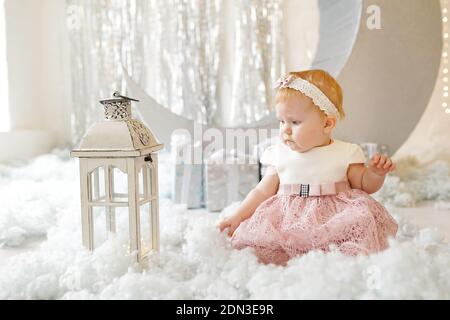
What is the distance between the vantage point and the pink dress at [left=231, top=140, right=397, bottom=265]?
33.3 inches

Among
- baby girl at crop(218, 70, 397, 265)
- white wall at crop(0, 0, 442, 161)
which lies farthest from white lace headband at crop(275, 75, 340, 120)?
white wall at crop(0, 0, 442, 161)

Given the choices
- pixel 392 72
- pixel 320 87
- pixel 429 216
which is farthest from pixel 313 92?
pixel 392 72

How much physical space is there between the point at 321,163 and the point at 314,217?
11 cm

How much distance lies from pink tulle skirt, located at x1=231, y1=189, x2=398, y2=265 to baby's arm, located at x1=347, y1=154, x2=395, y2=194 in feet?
0.08

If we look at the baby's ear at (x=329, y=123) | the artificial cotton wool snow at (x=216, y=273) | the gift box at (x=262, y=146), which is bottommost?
the artificial cotton wool snow at (x=216, y=273)

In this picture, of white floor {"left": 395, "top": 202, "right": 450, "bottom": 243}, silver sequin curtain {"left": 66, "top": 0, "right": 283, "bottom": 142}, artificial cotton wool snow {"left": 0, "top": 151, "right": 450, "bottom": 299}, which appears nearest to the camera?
artificial cotton wool snow {"left": 0, "top": 151, "right": 450, "bottom": 299}

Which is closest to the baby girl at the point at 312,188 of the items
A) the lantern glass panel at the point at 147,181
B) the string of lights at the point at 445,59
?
the lantern glass panel at the point at 147,181

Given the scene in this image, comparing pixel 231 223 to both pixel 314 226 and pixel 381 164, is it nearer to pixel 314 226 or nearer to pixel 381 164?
pixel 314 226

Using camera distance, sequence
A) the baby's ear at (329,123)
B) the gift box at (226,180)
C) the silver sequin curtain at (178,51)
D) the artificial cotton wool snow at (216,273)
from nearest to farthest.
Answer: the artificial cotton wool snow at (216,273)
the baby's ear at (329,123)
the gift box at (226,180)
the silver sequin curtain at (178,51)

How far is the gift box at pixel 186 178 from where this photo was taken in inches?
63.5

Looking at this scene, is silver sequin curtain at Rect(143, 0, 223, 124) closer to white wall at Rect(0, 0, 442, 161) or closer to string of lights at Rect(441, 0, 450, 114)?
white wall at Rect(0, 0, 442, 161)

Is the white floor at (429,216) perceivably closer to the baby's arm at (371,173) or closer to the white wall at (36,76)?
the baby's arm at (371,173)

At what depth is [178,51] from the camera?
→ 244cm
